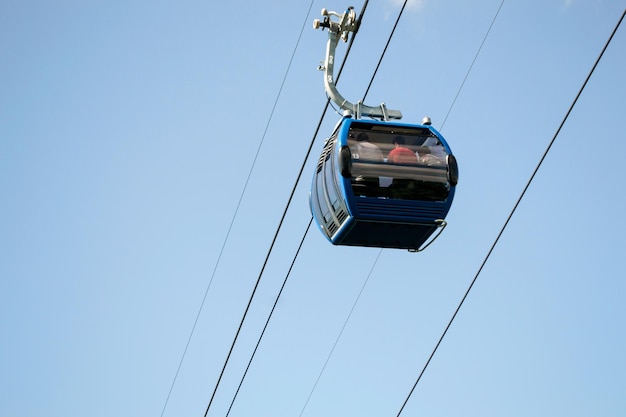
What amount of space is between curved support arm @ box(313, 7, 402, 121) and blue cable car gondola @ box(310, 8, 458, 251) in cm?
17

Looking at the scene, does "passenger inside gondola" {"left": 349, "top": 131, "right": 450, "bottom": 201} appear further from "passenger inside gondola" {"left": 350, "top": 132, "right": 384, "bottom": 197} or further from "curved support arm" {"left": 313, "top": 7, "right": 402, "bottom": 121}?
"curved support arm" {"left": 313, "top": 7, "right": 402, "bottom": 121}

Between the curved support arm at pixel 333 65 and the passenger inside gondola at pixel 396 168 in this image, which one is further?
the curved support arm at pixel 333 65

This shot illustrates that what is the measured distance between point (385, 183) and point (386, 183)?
1cm

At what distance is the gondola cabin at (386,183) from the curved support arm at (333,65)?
1.38ft

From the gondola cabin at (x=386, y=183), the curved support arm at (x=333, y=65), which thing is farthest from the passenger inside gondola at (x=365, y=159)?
the curved support arm at (x=333, y=65)

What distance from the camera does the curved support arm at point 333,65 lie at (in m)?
13.8

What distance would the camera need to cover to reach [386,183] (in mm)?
12945

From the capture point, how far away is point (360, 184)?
507 inches

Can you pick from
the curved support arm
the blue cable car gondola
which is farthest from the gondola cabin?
the curved support arm

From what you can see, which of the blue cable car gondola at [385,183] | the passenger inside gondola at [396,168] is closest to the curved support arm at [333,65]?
the blue cable car gondola at [385,183]

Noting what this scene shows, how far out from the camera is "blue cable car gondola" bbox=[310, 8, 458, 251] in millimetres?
12875

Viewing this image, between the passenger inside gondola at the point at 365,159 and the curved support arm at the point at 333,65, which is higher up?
the curved support arm at the point at 333,65

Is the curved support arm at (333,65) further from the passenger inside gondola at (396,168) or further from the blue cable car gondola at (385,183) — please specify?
the passenger inside gondola at (396,168)

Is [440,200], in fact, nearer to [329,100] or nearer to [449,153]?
[449,153]
